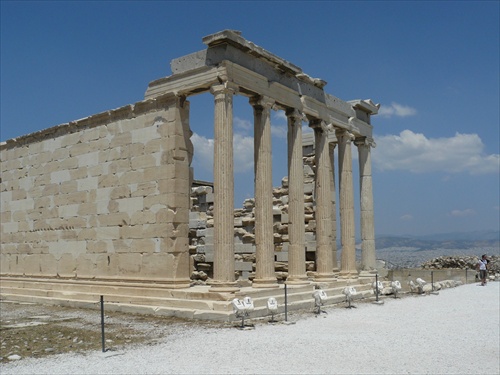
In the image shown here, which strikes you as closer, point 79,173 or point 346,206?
point 79,173

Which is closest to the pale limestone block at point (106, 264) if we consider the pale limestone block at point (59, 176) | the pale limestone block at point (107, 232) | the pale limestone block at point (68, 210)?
the pale limestone block at point (107, 232)

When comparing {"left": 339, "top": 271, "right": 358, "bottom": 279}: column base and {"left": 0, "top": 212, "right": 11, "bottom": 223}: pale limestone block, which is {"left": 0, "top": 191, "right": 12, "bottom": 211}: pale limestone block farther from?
{"left": 339, "top": 271, "right": 358, "bottom": 279}: column base

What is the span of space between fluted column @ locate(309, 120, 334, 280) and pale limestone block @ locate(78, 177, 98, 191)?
7677mm

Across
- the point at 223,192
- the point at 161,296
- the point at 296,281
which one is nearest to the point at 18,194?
the point at 161,296

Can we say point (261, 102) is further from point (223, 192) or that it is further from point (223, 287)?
point (223, 287)

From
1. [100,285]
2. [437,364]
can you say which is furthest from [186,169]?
[437,364]

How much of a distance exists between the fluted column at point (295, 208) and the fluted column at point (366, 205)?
5539mm

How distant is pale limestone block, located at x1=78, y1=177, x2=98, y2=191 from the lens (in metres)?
18.9

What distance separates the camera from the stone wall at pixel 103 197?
16594 mm

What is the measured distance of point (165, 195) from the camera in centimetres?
1655

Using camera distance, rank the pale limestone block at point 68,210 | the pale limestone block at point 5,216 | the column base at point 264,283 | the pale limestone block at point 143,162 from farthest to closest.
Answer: the pale limestone block at point 5,216 → the pale limestone block at point 68,210 → the pale limestone block at point 143,162 → the column base at point 264,283

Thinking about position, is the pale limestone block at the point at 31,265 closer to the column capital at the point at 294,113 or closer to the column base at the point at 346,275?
the column capital at the point at 294,113

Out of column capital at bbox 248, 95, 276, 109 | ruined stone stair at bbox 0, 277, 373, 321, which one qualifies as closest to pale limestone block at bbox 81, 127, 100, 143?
ruined stone stair at bbox 0, 277, 373, 321

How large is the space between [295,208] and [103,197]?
6.27 meters
